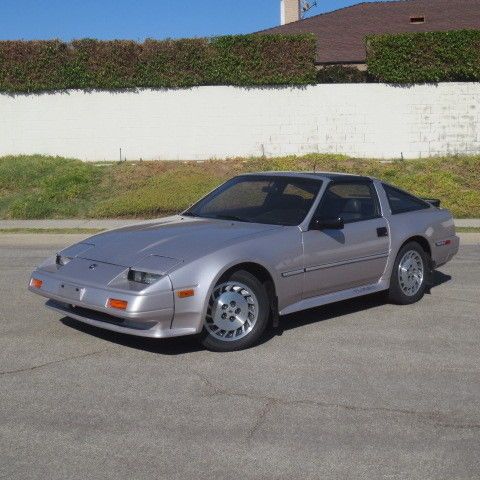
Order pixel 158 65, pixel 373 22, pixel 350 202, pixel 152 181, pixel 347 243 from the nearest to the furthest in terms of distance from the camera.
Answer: pixel 347 243, pixel 350 202, pixel 152 181, pixel 158 65, pixel 373 22

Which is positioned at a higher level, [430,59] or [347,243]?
[430,59]

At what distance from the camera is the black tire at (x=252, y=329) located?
6.46m

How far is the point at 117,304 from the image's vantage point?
20.1ft

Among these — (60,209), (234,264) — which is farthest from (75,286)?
(60,209)

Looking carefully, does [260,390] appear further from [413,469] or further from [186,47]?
[186,47]

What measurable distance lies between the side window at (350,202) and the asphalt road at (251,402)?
0.97 metres

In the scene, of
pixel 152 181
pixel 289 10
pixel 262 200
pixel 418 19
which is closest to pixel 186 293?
pixel 262 200

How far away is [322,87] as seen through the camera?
21688 millimetres

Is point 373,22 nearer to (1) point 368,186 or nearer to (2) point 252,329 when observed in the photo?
(1) point 368,186

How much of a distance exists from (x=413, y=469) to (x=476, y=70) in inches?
745

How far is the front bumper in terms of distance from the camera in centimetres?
606

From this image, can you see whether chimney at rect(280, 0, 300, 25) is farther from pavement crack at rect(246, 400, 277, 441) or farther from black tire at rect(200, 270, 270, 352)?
pavement crack at rect(246, 400, 277, 441)

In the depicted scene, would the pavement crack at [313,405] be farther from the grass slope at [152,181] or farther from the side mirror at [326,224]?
the grass slope at [152,181]

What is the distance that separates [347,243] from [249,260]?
4.29 ft
